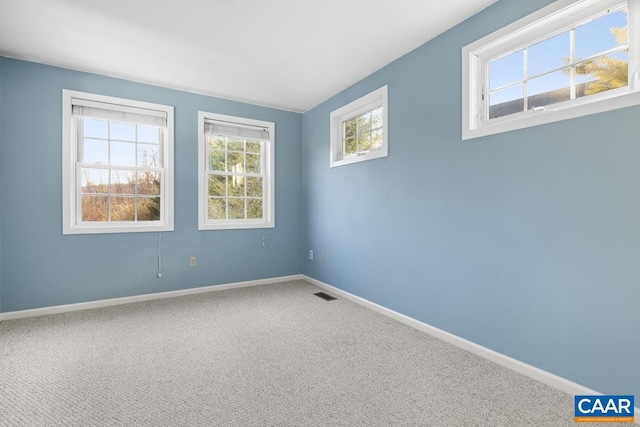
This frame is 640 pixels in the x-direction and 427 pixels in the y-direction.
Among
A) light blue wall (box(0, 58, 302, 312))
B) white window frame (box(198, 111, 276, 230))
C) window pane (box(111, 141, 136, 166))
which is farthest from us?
white window frame (box(198, 111, 276, 230))

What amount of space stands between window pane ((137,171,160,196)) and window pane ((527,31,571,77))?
4.06 m

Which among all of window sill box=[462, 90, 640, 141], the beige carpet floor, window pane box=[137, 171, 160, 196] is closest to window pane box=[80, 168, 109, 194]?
window pane box=[137, 171, 160, 196]

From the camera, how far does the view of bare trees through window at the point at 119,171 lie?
139 inches

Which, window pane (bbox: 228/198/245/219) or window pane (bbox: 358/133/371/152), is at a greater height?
window pane (bbox: 358/133/371/152)

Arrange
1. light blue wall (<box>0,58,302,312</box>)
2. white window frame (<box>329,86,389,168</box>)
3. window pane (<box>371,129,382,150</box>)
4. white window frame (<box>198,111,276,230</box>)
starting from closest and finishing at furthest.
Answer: light blue wall (<box>0,58,302,312</box>) < white window frame (<box>329,86,389,168</box>) < window pane (<box>371,129,382,150</box>) < white window frame (<box>198,111,276,230</box>)

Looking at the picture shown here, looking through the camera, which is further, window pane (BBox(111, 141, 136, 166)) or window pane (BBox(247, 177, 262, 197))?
window pane (BBox(247, 177, 262, 197))

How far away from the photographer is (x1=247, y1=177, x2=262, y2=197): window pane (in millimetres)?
4562

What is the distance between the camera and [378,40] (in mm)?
2803

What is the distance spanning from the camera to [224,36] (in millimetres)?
2730

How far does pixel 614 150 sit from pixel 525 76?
83 centimetres

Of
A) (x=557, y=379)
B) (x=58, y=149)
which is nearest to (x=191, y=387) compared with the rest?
(x=557, y=379)

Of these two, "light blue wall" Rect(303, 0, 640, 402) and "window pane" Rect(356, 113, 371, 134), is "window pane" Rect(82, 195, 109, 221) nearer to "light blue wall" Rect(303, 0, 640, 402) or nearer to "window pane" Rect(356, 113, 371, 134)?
"light blue wall" Rect(303, 0, 640, 402)

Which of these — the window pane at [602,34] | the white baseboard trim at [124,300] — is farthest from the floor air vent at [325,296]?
the window pane at [602,34]

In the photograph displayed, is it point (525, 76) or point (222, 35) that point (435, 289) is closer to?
point (525, 76)
